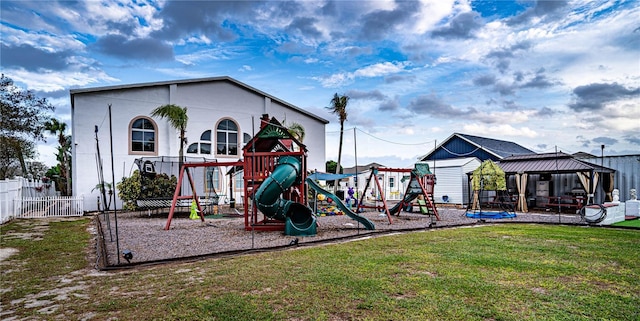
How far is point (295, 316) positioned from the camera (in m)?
4.03

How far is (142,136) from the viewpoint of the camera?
2169 cm

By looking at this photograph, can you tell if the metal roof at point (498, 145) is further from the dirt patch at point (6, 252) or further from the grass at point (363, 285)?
the dirt patch at point (6, 252)

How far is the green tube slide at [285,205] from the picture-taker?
10.4 meters

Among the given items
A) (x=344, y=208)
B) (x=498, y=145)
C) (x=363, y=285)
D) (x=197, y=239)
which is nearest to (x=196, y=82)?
(x=197, y=239)

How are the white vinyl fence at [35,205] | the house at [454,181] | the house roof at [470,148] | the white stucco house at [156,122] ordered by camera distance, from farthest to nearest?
the house roof at [470,148]
the house at [454,181]
the white stucco house at [156,122]
the white vinyl fence at [35,205]

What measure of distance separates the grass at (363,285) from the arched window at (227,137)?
1633cm

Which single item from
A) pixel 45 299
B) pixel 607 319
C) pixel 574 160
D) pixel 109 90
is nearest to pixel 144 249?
pixel 45 299

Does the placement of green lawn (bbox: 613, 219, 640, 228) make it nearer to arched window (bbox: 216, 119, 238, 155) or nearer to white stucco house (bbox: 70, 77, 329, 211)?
white stucco house (bbox: 70, 77, 329, 211)

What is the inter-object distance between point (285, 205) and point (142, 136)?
1470 cm

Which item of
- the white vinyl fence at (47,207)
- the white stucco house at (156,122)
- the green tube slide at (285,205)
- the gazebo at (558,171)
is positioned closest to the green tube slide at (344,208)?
the green tube slide at (285,205)

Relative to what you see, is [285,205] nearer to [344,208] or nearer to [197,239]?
[344,208]

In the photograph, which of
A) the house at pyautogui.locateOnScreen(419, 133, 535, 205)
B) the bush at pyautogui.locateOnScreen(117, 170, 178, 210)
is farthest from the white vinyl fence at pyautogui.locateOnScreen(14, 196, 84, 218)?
the house at pyautogui.locateOnScreen(419, 133, 535, 205)

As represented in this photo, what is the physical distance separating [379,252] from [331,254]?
1.01 metres

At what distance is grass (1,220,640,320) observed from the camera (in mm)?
4133
